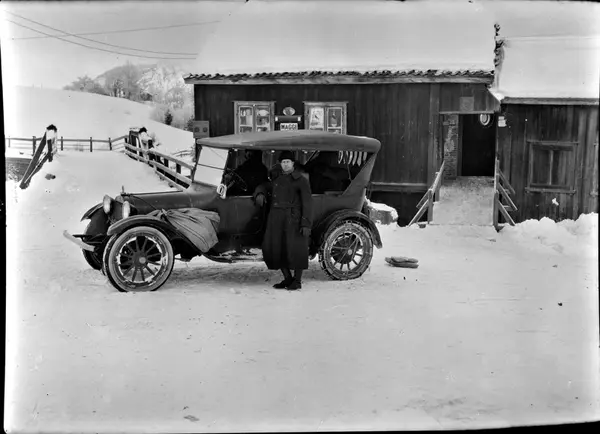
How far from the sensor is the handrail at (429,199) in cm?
526

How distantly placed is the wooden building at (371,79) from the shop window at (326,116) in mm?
12

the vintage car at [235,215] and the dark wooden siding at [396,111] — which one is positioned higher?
the dark wooden siding at [396,111]

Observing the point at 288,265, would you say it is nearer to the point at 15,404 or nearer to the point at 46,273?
the point at 46,273

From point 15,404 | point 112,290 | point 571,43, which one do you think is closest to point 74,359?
point 15,404

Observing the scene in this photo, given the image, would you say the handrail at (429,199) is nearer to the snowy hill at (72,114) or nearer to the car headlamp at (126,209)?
the snowy hill at (72,114)

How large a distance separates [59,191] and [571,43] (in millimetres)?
3048

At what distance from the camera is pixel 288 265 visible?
549 centimetres

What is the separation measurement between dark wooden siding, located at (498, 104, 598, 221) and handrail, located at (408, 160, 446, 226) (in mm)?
575

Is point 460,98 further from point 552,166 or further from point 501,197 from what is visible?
point 552,166

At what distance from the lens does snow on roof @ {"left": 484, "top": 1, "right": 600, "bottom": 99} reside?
404 centimetres

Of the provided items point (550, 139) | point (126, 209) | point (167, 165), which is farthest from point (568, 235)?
point (126, 209)

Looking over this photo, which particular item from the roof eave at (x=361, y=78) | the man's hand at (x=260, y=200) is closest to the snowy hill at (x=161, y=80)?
the roof eave at (x=361, y=78)

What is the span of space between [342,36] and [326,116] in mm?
1545

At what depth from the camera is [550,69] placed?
462 cm
